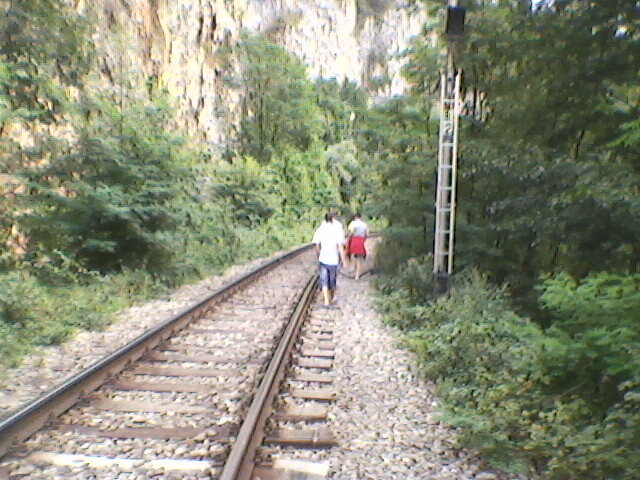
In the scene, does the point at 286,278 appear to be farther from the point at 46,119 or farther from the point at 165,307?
the point at 46,119

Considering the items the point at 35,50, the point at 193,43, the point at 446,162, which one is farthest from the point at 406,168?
the point at 193,43

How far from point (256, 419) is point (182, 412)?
884 mm

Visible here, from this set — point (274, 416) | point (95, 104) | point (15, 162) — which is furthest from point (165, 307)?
point (274, 416)

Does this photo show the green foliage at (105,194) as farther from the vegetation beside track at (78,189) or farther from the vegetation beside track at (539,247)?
the vegetation beside track at (539,247)

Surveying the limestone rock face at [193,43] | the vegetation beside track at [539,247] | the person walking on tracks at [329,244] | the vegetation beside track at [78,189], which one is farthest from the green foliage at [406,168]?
Answer: the vegetation beside track at [78,189]

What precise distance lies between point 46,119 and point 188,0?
A: 1846 cm

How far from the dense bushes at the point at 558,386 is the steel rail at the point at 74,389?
349cm

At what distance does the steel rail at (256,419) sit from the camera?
421 centimetres

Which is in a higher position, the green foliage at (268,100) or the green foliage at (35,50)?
the green foliage at (268,100)

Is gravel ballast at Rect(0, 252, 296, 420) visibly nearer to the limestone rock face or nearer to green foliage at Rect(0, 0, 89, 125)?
green foliage at Rect(0, 0, 89, 125)

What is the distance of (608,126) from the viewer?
10008mm

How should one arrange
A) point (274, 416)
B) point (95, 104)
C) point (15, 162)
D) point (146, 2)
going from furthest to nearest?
1. point (146, 2)
2. point (95, 104)
3. point (15, 162)
4. point (274, 416)

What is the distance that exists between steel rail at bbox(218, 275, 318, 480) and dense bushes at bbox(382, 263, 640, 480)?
1.68 m

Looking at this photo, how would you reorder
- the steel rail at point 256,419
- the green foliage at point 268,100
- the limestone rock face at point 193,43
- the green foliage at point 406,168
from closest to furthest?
1. the steel rail at point 256,419
2. the green foliage at point 406,168
3. the limestone rock face at point 193,43
4. the green foliage at point 268,100
